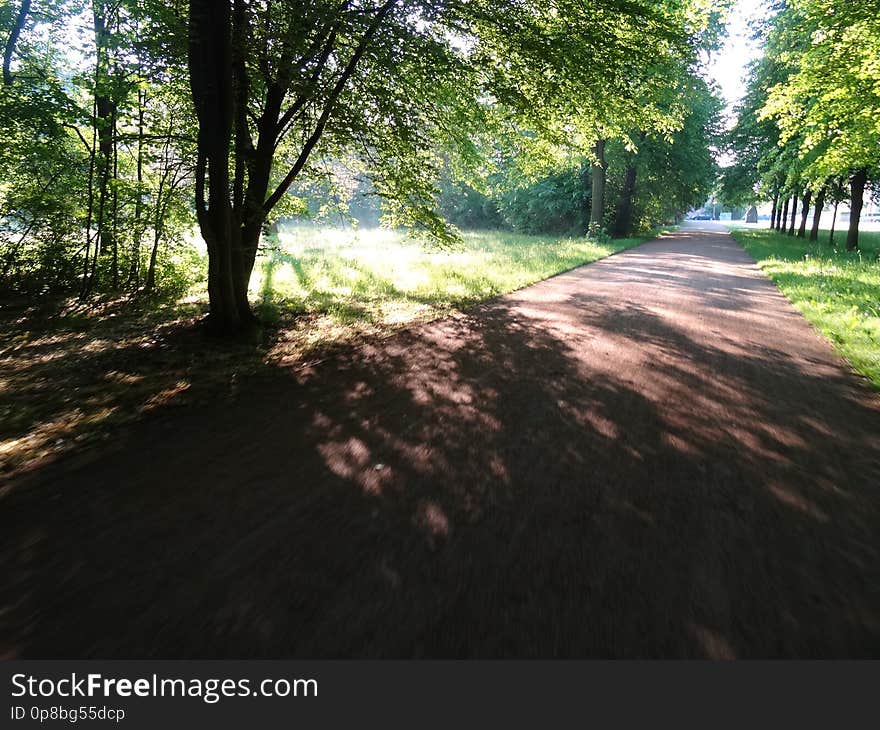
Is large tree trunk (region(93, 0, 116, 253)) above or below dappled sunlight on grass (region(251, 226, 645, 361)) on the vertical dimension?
above

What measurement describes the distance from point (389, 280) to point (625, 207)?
28.3 metres

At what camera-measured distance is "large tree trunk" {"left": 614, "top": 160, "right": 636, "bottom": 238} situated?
33.3 m

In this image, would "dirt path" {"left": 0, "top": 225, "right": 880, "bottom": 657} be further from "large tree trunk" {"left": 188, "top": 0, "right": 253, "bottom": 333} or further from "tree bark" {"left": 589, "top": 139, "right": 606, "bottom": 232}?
"tree bark" {"left": 589, "top": 139, "right": 606, "bottom": 232}

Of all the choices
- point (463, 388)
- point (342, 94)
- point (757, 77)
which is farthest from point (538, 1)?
point (757, 77)

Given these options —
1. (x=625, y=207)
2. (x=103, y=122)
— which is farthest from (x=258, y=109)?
(x=625, y=207)

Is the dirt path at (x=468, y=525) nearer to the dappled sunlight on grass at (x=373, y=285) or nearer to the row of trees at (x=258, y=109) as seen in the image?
the dappled sunlight on grass at (x=373, y=285)

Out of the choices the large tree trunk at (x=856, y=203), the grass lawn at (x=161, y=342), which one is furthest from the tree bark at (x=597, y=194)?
the grass lawn at (x=161, y=342)

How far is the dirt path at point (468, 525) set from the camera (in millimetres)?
1922

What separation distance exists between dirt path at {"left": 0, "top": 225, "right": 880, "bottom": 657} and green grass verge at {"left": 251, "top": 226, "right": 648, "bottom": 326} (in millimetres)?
3758

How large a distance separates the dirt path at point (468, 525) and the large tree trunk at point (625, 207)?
3223 cm

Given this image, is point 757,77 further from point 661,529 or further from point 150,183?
point 661,529

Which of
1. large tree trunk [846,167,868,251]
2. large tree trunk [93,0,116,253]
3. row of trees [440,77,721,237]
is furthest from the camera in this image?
row of trees [440,77,721,237]

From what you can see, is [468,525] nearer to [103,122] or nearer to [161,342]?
[161,342]

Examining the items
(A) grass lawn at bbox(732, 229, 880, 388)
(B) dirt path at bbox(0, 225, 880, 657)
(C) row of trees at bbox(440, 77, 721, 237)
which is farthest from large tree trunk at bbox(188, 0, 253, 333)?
(C) row of trees at bbox(440, 77, 721, 237)
